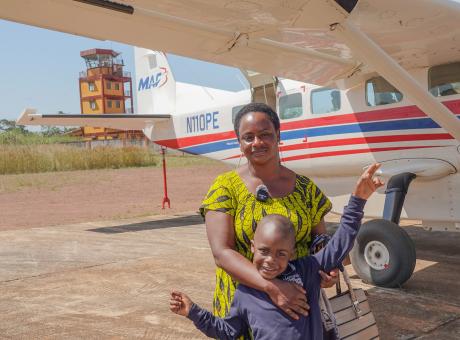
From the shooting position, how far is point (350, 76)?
6.34m

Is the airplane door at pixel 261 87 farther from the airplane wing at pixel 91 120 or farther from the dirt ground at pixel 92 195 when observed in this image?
the dirt ground at pixel 92 195

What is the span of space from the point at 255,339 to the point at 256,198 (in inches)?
23.7

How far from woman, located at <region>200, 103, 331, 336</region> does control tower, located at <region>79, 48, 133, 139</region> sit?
62754mm

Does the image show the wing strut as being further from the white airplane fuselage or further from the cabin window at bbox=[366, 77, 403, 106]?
the cabin window at bbox=[366, 77, 403, 106]

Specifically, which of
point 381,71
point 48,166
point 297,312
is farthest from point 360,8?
point 48,166

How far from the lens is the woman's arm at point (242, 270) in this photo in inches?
76.0

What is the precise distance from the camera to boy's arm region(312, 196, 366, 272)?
204cm

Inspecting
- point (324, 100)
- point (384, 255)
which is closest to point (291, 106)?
point (324, 100)

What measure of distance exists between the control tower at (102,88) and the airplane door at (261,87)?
5725cm

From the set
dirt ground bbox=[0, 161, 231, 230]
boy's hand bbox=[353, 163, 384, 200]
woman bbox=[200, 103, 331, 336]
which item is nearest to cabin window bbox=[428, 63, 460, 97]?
woman bbox=[200, 103, 331, 336]

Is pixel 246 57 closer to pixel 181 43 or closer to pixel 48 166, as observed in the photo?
pixel 181 43

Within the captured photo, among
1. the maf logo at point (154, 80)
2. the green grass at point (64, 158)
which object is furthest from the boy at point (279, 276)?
the green grass at point (64, 158)

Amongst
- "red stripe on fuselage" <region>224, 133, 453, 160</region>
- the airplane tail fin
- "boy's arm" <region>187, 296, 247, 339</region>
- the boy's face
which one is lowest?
"boy's arm" <region>187, 296, 247, 339</region>

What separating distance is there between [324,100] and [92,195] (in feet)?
41.3
